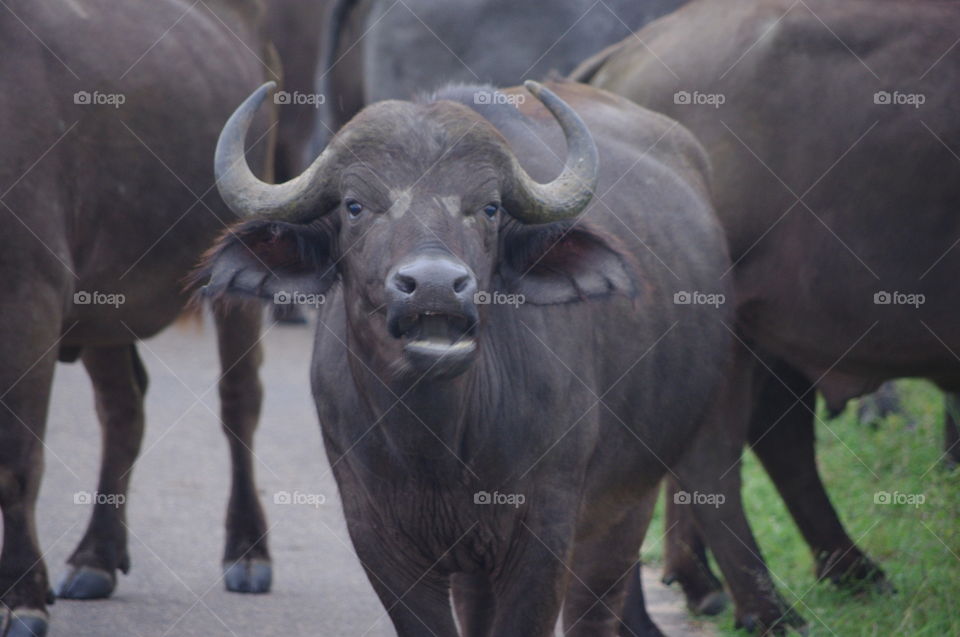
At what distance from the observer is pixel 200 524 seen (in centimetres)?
748

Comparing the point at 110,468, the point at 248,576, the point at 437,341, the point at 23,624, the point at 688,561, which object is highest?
the point at 437,341

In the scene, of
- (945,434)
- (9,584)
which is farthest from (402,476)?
(945,434)

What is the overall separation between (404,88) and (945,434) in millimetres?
3492

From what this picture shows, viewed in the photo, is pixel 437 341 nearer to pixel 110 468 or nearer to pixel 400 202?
pixel 400 202

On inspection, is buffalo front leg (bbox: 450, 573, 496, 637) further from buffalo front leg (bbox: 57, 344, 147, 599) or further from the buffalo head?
buffalo front leg (bbox: 57, 344, 147, 599)

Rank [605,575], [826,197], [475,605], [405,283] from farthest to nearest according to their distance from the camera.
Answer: [826,197] → [605,575] → [475,605] → [405,283]

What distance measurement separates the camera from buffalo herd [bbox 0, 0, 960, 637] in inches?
174

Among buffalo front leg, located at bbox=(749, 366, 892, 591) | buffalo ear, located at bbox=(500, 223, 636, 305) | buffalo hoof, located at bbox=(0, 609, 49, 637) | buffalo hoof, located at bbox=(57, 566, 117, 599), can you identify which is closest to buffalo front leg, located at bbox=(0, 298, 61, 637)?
buffalo hoof, located at bbox=(0, 609, 49, 637)

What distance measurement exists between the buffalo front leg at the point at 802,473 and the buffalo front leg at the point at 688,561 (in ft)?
1.39

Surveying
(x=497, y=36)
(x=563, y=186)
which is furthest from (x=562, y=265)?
(x=497, y=36)

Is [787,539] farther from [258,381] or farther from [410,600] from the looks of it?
[410,600]

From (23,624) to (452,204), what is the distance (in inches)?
87.8

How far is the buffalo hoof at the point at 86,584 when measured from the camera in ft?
19.9

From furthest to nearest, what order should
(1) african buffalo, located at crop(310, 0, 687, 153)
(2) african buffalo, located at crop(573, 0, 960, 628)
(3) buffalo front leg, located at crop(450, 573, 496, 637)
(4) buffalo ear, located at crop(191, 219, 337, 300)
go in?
(1) african buffalo, located at crop(310, 0, 687, 153), (2) african buffalo, located at crop(573, 0, 960, 628), (3) buffalo front leg, located at crop(450, 573, 496, 637), (4) buffalo ear, located at crop(191, 219, 337, 300)
